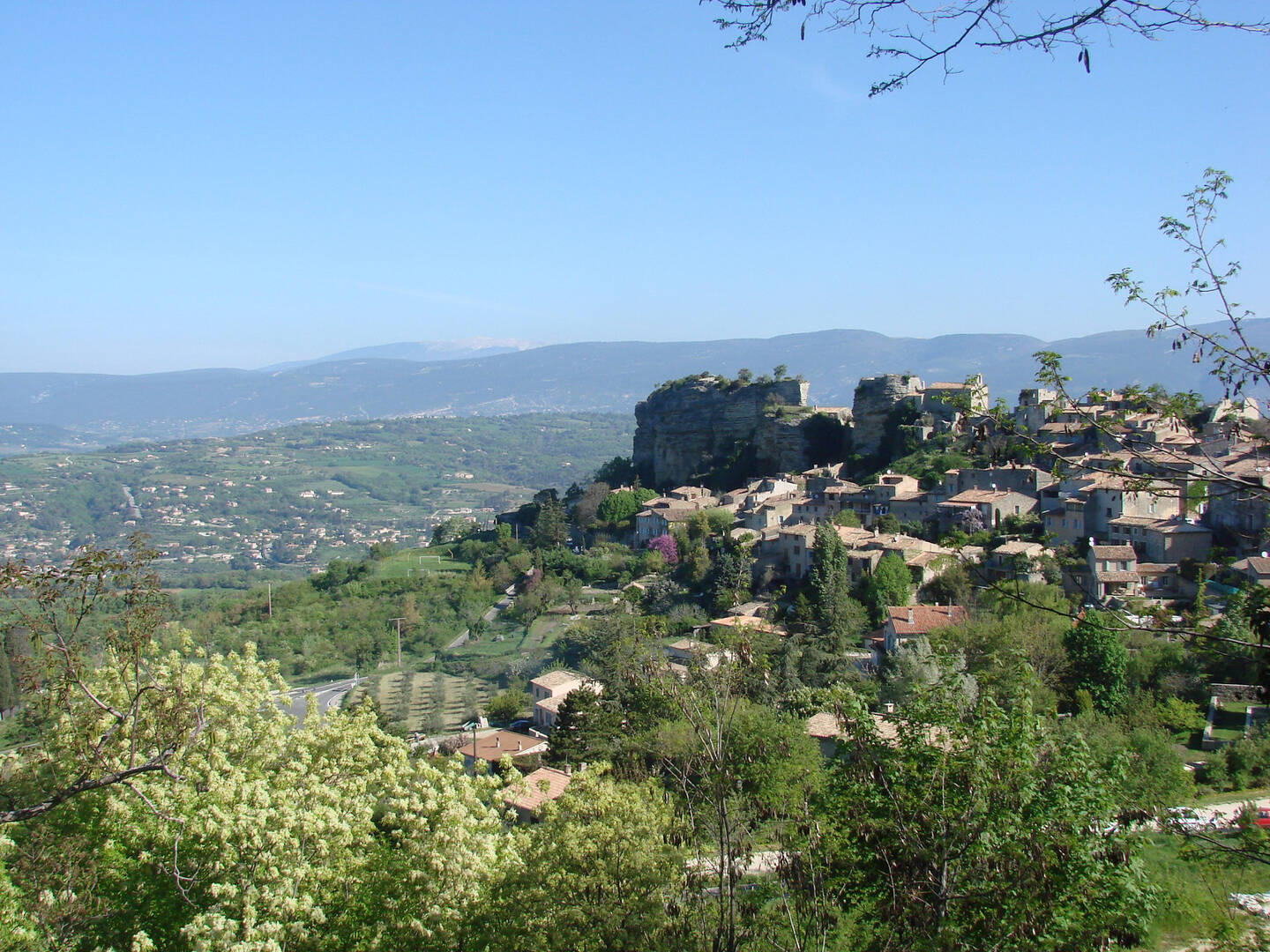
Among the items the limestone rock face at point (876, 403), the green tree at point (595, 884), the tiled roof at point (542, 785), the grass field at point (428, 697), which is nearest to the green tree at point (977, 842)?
the green tree at point (595, 884)

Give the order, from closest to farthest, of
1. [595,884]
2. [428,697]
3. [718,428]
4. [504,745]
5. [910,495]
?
[595,884] < [504,745] < [428,697] < [910,495] < [718,428]

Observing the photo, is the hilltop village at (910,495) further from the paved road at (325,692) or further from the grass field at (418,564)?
the paved road at (325,692)

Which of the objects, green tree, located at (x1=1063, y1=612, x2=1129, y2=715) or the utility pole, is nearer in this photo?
green tree, located at (x1=1063, y1=612, x2=1129, y2=715)

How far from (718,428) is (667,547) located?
10838 millimetres

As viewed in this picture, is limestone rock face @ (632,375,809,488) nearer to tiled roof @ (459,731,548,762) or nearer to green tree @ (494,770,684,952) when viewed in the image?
tiled roof @ (459,731,548,762)

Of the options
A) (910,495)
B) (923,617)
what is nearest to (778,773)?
(923,617)

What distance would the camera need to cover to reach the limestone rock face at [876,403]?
40.0m

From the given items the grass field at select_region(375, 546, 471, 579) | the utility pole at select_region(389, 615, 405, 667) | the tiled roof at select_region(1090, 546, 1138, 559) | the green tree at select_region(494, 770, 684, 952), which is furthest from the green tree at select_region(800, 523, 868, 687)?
the grass field at select_region(375, 546, 471, 579)

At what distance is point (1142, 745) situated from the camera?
52.0ft

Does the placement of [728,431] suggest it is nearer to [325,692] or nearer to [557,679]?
[557,679]

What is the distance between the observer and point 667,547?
3794 centimetres

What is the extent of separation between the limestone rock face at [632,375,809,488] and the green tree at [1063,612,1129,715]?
2191 cm

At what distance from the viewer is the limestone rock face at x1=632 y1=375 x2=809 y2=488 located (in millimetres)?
43344

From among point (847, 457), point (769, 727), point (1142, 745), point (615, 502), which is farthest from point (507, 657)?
point (1142, 745)
